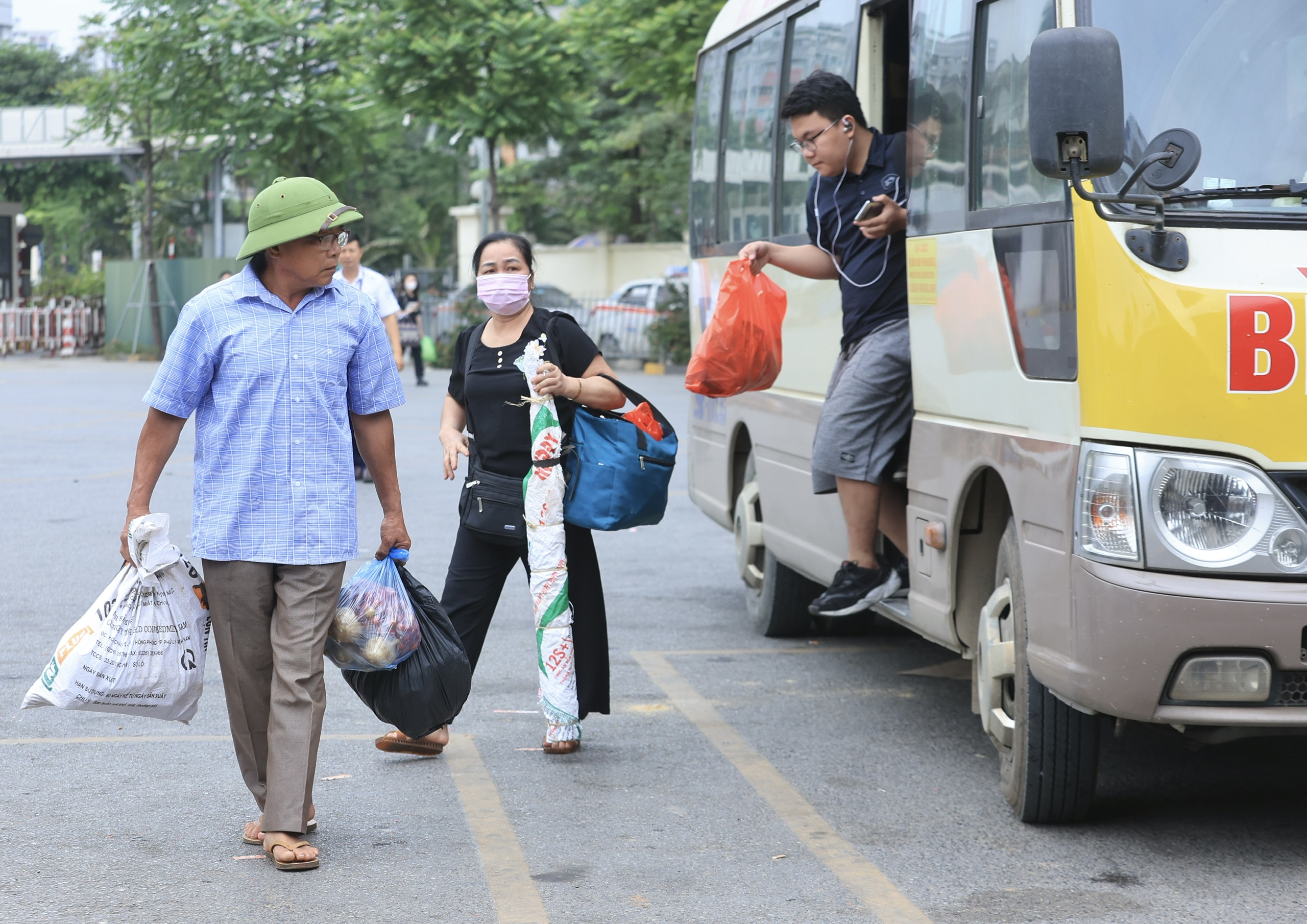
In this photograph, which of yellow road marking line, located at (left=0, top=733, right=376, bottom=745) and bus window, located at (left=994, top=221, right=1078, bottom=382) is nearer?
bus window, located at (left=994, top=221, right=1078, bottom=382)

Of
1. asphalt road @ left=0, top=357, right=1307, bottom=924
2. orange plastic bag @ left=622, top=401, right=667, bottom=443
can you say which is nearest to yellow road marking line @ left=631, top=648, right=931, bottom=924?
asphalt road @ left=0, top=357, right=1307, bottom=924

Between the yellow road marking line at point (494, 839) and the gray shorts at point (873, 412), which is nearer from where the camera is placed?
the yellow road marking line at point (494, 839)

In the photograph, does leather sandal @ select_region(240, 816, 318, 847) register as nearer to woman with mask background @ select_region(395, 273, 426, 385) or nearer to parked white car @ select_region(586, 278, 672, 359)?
woman with mask background @ select_region(395, 273, 426, 385)

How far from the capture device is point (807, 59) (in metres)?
7.08

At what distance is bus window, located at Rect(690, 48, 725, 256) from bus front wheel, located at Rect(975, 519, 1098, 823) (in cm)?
409

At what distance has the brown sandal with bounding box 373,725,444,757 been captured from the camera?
5.54m

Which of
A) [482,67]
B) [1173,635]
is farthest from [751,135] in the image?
[482,67]

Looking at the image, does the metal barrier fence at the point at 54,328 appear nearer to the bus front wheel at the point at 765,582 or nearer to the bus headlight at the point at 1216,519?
the bus front wheel at the point at 765,582

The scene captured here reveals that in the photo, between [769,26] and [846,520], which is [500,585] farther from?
[769,26]

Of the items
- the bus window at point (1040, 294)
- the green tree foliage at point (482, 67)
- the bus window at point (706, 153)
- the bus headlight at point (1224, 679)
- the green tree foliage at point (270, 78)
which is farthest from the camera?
the green tree foliage at point (270, 78)

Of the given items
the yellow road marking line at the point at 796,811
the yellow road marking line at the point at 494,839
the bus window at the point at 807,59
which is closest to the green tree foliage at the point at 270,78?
the bus window at the point at 807,59

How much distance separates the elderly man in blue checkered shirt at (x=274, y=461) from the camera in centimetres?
438

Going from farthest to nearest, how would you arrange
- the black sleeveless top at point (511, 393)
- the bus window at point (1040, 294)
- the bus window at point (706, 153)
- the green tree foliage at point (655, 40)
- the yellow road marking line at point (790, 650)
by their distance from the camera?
the green tree foliage at point (655, 40) < the bus window at point (706, 153) < the yellow road marking line at point (790, 650) < the black sleeveless top at point (511, 393) < the bus window at point (1040, 294)

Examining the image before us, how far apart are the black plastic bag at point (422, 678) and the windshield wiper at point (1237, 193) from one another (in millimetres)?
2299
